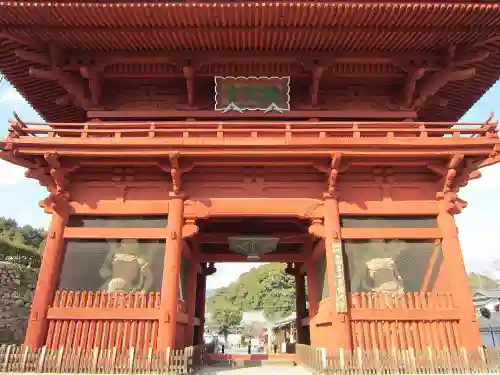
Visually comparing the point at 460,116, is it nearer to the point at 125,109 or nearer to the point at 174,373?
the point at 125,109

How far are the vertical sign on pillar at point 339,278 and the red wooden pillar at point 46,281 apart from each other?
6.91 m

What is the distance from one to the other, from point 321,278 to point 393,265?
2.38m

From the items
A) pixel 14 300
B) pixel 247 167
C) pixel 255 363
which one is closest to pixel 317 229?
pixel 247 167

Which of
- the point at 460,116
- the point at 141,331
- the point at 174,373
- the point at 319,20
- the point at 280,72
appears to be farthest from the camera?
the point at 460,116

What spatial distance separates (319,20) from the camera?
8.88 meters

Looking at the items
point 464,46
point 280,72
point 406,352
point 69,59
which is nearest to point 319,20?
point 280,72

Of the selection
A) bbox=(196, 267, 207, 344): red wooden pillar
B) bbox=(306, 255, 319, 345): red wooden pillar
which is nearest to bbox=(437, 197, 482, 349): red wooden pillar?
bbox=(306, 255, 319, 345): red wooden pillar

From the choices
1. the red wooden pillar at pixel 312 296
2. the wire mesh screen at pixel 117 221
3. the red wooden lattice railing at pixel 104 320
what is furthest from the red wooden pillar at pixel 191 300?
the red wooden pillar at pixel 312 296

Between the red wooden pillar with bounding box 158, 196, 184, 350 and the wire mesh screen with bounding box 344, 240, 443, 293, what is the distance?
14.2ft

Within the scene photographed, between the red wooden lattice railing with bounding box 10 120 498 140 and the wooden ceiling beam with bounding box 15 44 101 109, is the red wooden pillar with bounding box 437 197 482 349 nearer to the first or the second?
the red wooden lattice railing with bounding box 10 120 498 140

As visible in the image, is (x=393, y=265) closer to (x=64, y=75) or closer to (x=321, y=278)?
(x=321, y=278)

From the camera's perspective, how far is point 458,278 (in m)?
8.61

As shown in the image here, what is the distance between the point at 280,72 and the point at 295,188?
11.8 ft

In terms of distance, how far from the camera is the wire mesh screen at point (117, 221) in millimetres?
9188
